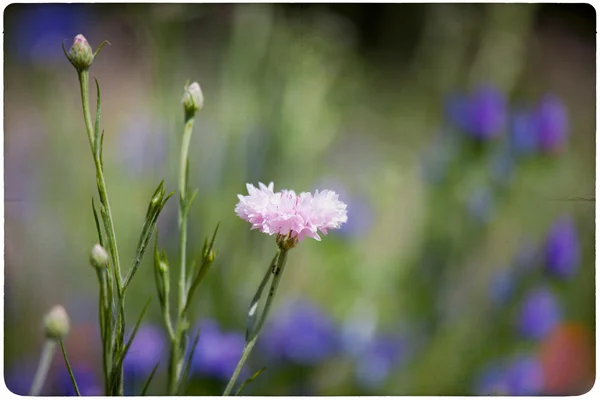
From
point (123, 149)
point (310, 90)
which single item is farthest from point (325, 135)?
point (123, 149)

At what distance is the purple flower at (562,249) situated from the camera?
3.15 ft

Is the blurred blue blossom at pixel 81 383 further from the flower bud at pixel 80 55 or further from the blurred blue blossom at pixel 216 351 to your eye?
the flower bud at pixel 80 55

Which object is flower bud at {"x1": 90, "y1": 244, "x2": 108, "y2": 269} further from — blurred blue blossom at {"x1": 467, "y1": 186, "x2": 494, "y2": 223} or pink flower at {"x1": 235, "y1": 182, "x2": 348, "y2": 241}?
blurred blue blossom at {"x1": 467, "y1": 186, "x2": 494, "y2": 223}

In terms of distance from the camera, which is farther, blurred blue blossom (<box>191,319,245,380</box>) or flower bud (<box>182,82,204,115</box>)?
blurred blue blossom (<box>191,319,245,380</box>)

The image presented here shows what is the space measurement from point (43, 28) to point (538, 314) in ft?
2.54

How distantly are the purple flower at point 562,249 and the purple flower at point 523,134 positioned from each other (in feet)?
0.38

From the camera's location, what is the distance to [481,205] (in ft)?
3.31

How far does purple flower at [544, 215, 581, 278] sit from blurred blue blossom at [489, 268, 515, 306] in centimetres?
6

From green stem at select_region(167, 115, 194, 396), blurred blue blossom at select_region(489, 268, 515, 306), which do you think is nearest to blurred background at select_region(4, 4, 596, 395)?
blurred blue blossom at select_region(489, 268, 515, 306)

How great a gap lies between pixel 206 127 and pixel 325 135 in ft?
0.55

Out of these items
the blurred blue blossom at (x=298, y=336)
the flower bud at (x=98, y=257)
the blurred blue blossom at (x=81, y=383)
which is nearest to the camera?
the flower bud at (x=98, y=257)

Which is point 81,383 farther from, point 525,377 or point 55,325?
point 525,377

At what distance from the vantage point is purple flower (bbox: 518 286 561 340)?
0.98 metres

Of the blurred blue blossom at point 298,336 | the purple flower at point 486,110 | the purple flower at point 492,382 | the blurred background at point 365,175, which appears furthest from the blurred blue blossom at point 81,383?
the purple flower at point 486,110
